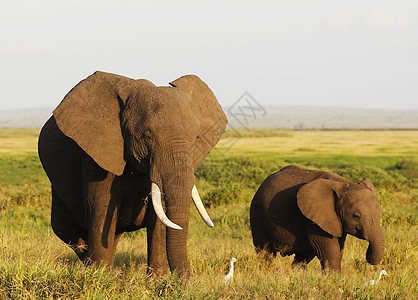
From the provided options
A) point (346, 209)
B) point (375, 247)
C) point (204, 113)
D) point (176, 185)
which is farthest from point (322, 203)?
point (176, 185)

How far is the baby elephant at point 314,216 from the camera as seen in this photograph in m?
6.95

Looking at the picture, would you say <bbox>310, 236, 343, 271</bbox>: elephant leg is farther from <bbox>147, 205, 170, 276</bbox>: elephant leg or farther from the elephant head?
<bbox>147, 205, 170, 276</bbox>: elephant leg

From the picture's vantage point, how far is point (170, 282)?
5004 mm

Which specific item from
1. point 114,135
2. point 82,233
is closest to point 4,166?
point 82,233

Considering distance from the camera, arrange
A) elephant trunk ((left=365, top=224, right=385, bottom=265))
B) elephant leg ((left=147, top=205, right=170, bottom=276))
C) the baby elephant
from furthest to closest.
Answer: the baby elephant
elephant trunk ((left=365, top=224, right=385, bottom=265))
elephant leg ((left=147, top=205, right=170, bottom=276))

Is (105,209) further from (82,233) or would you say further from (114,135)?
(82,233)

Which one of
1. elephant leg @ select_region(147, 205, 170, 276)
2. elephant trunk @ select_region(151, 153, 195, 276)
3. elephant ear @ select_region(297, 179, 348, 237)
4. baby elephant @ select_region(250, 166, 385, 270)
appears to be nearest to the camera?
elephant trunk @ select_region(151, 153, 195, 276)

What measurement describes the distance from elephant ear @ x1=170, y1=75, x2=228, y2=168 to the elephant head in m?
1.80

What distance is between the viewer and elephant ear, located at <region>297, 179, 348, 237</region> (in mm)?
7059

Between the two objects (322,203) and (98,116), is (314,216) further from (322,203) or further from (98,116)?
(98,116)

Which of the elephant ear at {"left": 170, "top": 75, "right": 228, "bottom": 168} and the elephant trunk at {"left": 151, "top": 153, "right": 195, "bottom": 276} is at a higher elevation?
the elephant ear at {"left": 170, "top": 75, "right": 228, "bottom": 168}

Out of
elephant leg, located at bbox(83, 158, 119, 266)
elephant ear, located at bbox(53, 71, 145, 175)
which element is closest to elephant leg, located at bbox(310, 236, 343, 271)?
elephant leg, located at bbox(83, 158, 119, 266)

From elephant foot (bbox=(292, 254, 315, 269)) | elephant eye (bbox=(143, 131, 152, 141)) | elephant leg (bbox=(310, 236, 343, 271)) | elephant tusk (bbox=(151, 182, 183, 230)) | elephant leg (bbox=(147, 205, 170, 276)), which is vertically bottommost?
elephant foot (bbox=(292, 254, 315, 269))

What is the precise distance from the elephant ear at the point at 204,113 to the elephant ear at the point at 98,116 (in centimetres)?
57
